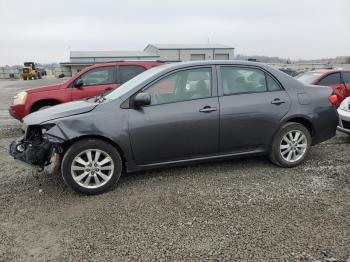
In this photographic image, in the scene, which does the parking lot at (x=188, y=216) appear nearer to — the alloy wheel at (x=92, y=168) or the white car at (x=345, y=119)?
the alloy wheel at (x=92, y=168)

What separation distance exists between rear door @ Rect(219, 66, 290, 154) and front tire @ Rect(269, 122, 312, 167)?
158 millimetres

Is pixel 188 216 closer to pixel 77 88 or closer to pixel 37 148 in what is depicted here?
pixel 37 148

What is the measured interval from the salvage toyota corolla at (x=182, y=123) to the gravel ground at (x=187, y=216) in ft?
1.15

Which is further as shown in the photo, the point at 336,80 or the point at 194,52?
the point at 194,52

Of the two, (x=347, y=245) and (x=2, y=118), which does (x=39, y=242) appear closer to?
(x=347, y=245)

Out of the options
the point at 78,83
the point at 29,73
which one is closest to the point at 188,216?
the point at 78,83

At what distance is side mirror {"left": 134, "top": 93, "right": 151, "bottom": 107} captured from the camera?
417 cm

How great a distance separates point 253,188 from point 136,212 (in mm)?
1584

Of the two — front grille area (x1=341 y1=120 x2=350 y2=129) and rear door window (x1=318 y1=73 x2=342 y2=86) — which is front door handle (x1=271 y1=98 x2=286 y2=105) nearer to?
front grille area (x1=341 y1=120 x2=350 y2=129)

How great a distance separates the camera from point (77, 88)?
7828mm

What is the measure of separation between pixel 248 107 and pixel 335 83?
5258mm

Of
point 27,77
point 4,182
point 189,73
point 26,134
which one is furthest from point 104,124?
point 27,77

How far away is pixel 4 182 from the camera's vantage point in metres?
4.67

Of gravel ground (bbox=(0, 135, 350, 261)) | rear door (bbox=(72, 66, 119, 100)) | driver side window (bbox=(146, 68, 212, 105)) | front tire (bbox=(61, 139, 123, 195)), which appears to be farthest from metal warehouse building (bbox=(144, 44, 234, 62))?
front tire (bbox=(61, 139, 123, 195))
